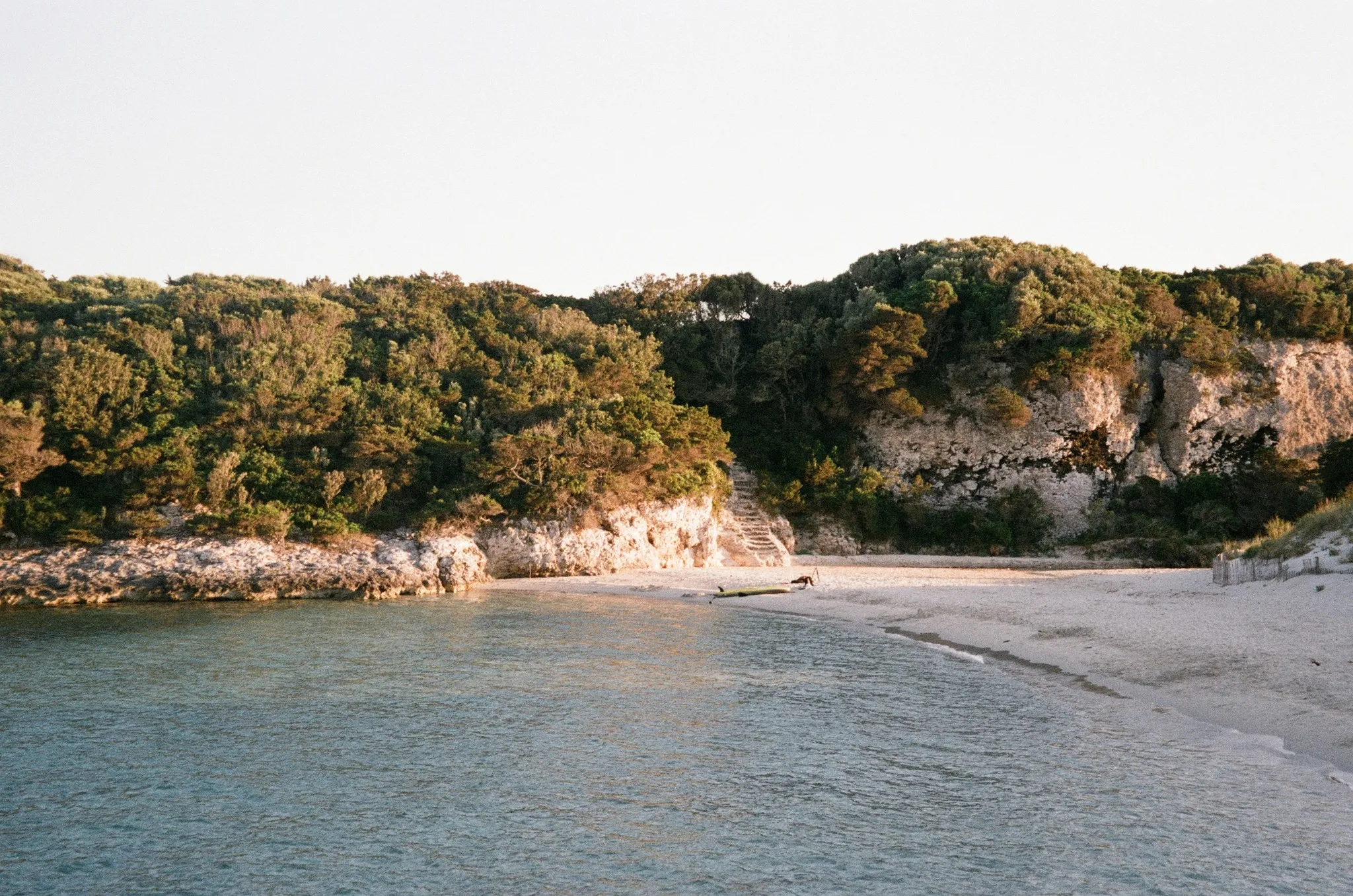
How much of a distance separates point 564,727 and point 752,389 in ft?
103

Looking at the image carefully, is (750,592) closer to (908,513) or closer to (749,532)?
(749,532)

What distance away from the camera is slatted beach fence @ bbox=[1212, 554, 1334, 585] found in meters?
18.1

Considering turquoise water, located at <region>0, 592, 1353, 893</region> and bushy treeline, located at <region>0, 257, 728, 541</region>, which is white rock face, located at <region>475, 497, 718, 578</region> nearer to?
bushy treeline, located at <region>0, 257, 728, 541</region>

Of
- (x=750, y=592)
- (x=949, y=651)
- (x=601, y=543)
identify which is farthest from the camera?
(x=601, y=543)

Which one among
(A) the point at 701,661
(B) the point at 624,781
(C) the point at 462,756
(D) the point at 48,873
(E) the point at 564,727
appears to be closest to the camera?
(D) the point at 48,873

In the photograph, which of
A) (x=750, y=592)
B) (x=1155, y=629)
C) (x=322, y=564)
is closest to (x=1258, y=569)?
(x=1155, y=629)

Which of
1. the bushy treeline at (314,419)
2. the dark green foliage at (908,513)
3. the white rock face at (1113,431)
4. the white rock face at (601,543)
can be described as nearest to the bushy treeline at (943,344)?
the dark green foliage at (908,513)

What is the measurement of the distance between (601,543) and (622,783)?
21232mm

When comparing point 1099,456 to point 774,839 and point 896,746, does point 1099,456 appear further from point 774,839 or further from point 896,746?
point 774,839

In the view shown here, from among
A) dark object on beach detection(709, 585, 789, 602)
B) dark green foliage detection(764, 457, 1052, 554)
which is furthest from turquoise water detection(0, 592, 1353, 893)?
dark green foliage detection(764, 457, 1052, 554)

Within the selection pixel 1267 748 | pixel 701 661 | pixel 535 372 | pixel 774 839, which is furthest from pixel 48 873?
pixel 535 372

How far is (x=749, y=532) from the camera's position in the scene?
121 ft

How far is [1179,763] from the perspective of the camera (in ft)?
34.8

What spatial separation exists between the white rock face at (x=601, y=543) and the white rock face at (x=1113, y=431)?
11.3 m
